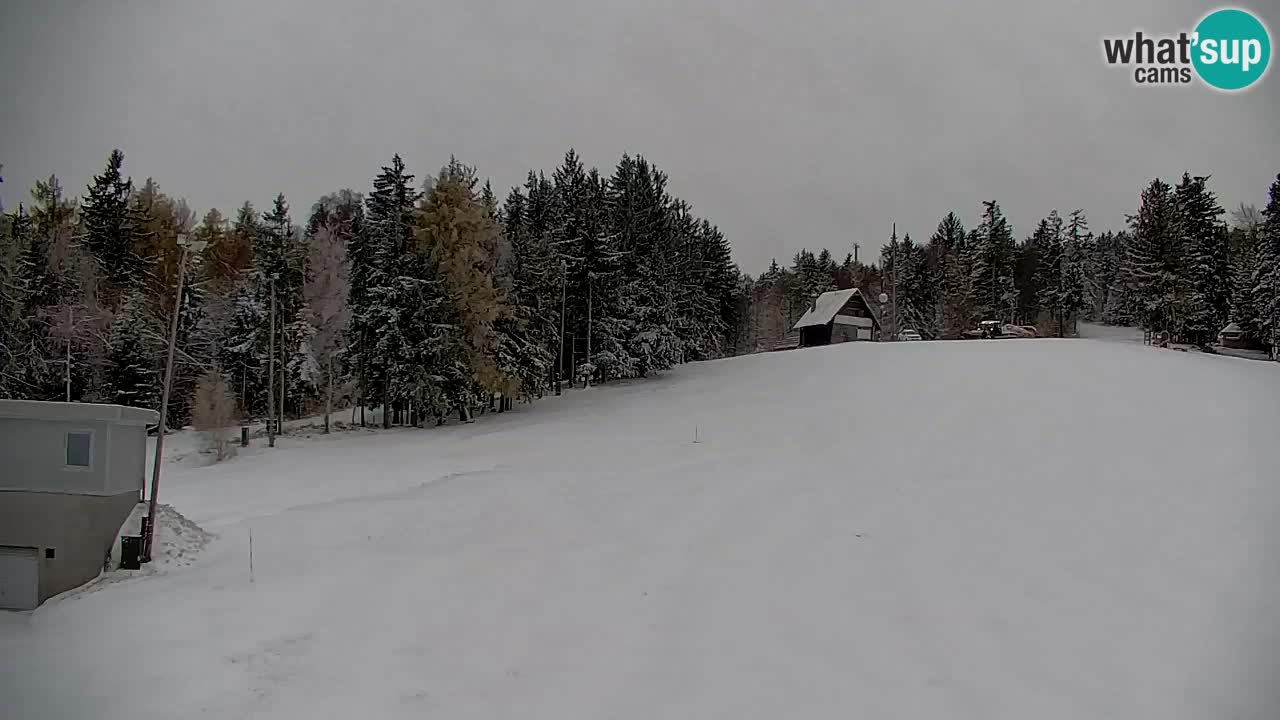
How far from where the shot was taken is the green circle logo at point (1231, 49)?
229 inches

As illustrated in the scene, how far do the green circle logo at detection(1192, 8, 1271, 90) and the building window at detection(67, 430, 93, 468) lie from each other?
1285 centimetres

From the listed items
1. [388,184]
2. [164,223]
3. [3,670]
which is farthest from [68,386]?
[3,670]

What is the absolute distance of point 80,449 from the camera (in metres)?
9.70

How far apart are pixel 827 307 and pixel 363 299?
98.3 ft

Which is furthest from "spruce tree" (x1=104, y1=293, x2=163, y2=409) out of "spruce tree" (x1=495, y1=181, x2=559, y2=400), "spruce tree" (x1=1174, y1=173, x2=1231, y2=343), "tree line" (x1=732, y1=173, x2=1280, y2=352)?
"spruce tree" (x1=1174, y1=173, x2=1231, y2=343)

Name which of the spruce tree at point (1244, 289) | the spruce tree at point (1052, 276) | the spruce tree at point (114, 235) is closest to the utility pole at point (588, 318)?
the spruce tree at point (114, 235)

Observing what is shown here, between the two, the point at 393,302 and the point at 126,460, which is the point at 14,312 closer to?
the point at 393,302

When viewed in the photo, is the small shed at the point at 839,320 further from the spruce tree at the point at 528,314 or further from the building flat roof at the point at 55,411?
the building flat roof at the point at 55,411

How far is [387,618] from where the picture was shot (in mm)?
8039

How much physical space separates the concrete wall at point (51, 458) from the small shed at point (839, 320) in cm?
4073

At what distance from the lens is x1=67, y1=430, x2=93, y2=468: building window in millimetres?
Answer: 9633

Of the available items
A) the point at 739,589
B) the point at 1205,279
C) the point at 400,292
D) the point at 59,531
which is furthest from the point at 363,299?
the point at 1205,279

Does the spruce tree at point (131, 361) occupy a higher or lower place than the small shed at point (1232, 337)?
lower

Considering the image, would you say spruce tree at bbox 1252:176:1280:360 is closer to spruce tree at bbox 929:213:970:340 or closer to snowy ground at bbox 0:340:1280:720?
snowy ground at bbox 0:340:1280:720
